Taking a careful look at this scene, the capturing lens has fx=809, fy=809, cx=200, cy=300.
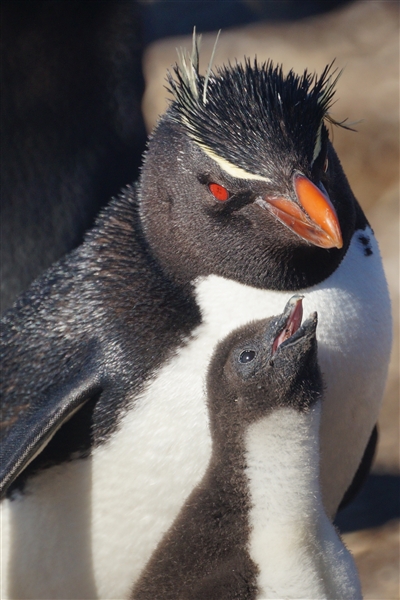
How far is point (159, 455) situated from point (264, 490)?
0.76ft

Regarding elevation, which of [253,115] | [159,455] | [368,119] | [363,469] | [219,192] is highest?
[253,115]

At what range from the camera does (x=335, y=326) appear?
1509mm

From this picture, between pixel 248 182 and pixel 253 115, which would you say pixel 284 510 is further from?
pixel 253 115

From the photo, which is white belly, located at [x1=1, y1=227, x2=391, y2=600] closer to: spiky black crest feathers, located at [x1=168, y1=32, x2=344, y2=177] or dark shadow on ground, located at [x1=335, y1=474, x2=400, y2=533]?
spiky black crest feathers, located at [x1=168, y1=32, x2=344, y2=177]

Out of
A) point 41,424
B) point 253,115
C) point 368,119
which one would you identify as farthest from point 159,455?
point 368,119

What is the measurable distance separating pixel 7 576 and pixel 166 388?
52 centimetres

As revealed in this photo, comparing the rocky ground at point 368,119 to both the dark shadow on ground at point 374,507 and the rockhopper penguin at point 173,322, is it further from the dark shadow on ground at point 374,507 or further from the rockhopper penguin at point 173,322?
the rockhopper penguin at point 173,322

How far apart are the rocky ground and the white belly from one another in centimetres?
82

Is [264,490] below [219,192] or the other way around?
below

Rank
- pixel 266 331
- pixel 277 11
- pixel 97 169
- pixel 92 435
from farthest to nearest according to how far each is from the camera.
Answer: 1. pixel 277 11
2. pixel 97 169
3. pixel 92 435
4. pixel 266 331

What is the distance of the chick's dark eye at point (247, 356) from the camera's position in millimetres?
1303

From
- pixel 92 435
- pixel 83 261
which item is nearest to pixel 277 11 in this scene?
pixel 83 261

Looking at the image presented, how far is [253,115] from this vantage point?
140 cm

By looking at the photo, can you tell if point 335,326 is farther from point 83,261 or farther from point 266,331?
→ point 83,261
